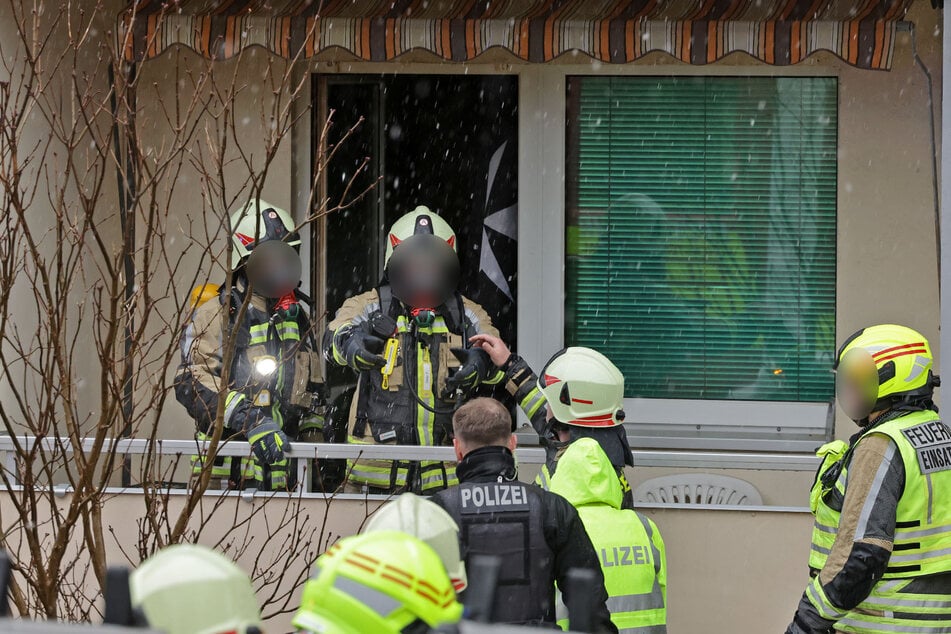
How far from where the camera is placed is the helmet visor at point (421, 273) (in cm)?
599

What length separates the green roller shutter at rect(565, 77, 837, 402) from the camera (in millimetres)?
7715

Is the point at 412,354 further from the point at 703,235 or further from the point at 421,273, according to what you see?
the point at 703,235

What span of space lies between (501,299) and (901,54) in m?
2.89

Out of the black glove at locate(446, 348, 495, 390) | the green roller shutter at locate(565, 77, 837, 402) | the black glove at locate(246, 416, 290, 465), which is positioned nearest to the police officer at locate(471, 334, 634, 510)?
the black glove at locate(446, 348, 495, 390)

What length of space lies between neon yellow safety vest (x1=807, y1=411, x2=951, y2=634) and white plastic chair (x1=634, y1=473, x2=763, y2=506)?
2101mm

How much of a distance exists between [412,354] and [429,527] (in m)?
3.24

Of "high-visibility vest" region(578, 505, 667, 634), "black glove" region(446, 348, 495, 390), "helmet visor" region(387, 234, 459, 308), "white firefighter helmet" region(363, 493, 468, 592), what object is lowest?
"high-visibility vest" region(578, 505, 667, 634)

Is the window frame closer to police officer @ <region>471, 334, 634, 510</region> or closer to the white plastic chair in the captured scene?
the white plastic chair

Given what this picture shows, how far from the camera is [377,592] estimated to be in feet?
7.24

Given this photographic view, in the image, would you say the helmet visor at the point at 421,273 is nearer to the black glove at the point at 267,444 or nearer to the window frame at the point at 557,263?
the black glove at the point at 267,444

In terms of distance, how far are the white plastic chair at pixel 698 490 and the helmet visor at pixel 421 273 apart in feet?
4.71

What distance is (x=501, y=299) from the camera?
8.05 meters

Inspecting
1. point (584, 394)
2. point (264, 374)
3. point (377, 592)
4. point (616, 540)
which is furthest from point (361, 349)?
point (377, 592)

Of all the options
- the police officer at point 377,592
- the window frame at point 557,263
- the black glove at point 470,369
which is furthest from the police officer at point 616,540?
the window frame at point 557,263
